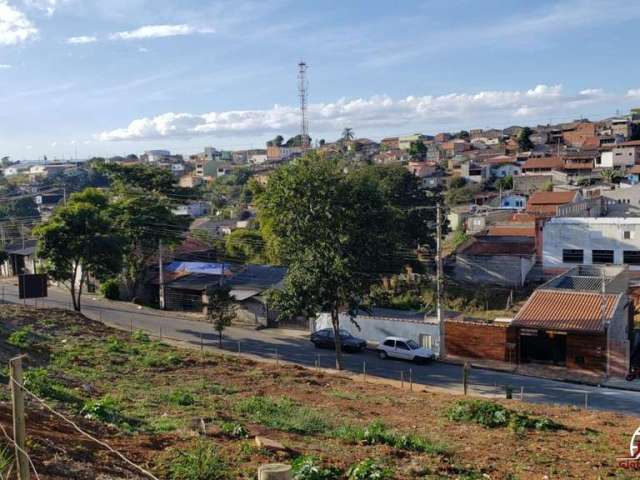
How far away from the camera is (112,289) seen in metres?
49.3

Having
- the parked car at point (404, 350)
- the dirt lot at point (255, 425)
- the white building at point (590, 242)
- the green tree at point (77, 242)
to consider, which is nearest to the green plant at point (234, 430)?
the dirt lot at point (255, 425)

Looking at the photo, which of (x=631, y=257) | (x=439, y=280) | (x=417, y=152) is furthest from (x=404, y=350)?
(x=417, y=152)

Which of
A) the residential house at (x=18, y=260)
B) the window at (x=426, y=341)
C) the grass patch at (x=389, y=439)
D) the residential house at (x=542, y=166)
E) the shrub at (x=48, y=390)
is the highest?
the residential house at (x=542, y=166)

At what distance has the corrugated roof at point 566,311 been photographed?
29.9 meters

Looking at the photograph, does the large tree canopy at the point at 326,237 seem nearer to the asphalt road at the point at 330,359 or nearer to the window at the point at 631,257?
the asphalt road at the point at 330,359

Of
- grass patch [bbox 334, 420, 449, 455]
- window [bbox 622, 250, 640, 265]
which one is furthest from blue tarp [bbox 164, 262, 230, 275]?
grass patch [bbox 334, 420, 449, 455]

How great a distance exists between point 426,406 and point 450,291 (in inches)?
1001

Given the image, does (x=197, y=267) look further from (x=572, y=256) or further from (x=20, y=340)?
(x=572, y=256)

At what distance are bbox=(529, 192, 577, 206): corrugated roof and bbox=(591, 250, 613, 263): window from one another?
15325 millimetres

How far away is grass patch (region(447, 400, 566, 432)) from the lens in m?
17.2

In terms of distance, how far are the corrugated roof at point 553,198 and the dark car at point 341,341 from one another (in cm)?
3326

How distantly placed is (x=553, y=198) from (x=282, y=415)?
170 ft

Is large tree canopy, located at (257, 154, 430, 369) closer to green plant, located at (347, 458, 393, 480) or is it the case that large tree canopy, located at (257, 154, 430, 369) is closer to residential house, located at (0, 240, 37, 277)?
green plant, located at (347, 458, 393, 480)

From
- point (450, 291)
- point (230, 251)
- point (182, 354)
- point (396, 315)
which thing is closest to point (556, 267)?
point (450, 291)
